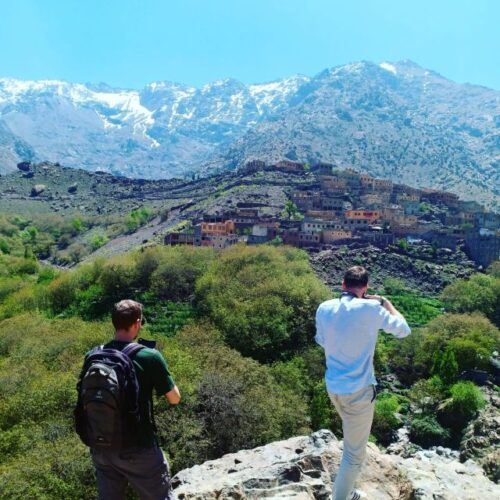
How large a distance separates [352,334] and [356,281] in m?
0.60

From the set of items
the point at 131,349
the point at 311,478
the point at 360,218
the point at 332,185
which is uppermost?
the point at 332,185

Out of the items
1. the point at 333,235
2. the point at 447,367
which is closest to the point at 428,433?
the point at 447,367

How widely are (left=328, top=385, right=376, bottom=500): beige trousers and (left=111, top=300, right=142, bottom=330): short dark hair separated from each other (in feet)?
8.17

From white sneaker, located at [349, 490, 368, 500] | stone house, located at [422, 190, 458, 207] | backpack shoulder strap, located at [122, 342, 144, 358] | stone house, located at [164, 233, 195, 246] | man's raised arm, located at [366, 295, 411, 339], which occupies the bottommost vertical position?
stone house, located at [164, 233, 195, 246]

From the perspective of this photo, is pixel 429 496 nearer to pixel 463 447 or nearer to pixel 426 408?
pixel 463 447

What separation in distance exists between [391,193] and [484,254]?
3462 centimetres

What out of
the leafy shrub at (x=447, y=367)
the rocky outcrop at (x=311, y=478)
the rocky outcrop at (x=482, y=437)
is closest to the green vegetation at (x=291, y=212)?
the leafy shrub at (x=447, y=367)

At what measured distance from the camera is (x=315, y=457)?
8.79 m

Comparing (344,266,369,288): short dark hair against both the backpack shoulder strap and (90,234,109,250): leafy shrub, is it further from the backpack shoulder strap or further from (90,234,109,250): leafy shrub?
(90,234,109,250): leafy shrub

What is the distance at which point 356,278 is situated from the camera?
625 centimetres

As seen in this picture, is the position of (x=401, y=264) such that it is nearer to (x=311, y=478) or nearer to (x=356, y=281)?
(x=311, y=478)

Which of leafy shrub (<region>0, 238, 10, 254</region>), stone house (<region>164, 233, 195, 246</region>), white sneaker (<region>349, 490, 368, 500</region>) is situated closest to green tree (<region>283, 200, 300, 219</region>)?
stone house (<region>164, 233, 195, 246</region>)

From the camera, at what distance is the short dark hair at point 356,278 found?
6.25 m

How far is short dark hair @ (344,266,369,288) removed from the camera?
6.25m
